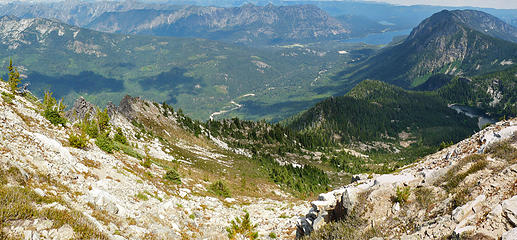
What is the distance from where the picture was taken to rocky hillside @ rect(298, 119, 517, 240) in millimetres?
11891

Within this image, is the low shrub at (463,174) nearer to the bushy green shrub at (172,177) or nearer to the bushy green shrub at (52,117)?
the bushy green shrub at (172,177)

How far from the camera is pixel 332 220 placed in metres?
20.6

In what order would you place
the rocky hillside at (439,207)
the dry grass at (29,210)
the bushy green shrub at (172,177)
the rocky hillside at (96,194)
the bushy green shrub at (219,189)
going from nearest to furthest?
the dry grass at (29,210) → the rocky hillside at (439,207) → the rocky hillside at (96,194) → the bushy green shrub at (172,177) → the bushy green shrub at (219,189)

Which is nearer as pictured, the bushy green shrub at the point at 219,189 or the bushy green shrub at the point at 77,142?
the bushy green shrub at the point at 77,142

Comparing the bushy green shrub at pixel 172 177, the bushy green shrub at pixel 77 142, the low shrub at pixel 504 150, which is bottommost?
the bushy green shrub at pixel 172 177

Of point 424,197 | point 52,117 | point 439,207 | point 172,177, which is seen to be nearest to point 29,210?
point 172,177

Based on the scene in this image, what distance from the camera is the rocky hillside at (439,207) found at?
11.9m

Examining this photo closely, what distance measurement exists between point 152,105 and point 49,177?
259ft

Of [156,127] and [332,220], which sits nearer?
[332,220]

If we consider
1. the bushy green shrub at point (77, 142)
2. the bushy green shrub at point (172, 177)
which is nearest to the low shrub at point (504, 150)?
the bushy green shrub at point (172, 177)

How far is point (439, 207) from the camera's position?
594 inches

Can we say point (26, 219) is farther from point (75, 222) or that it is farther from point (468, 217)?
point (468, 217)

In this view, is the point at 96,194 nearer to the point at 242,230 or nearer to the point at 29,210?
the point at 29,210

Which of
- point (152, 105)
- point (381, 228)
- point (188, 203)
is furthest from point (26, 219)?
point (152, 105)
